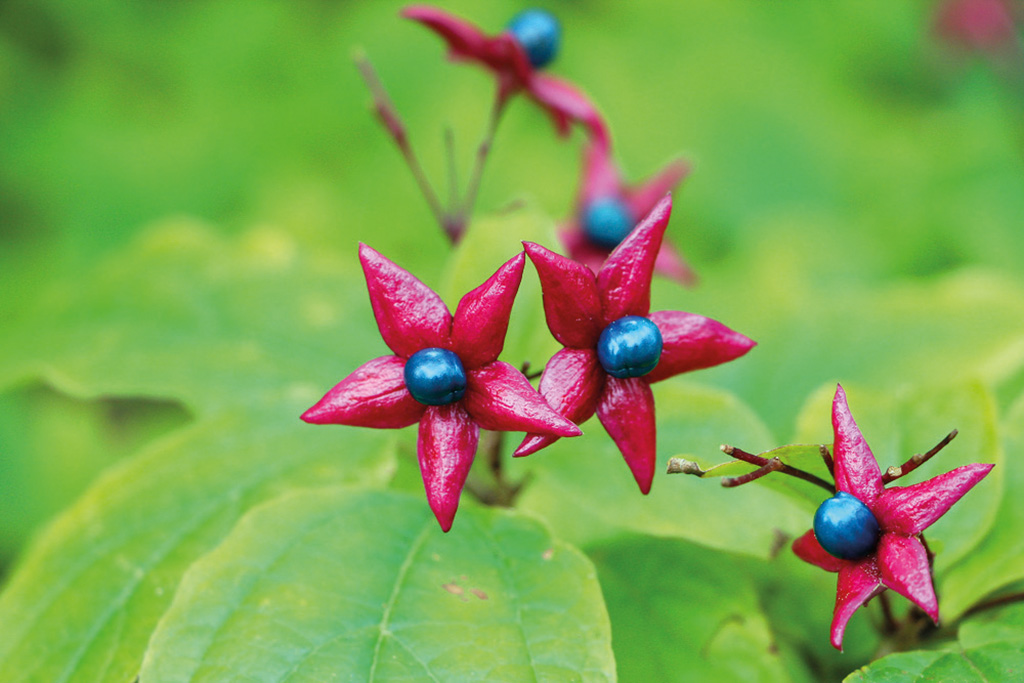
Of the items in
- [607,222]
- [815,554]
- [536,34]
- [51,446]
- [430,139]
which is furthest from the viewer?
[430,139]

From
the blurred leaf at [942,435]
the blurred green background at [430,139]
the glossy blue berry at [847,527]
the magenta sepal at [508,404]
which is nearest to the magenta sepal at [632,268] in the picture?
the magenta sepal at [508,404]

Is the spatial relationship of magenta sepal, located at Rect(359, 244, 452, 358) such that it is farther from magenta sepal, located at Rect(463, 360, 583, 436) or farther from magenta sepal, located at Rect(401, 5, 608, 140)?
magenta sepal, located at Rect(401, 5, 608, 140)

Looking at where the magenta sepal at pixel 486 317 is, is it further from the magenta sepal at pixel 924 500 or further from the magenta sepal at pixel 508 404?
the magenta sepal at pixel 924 500

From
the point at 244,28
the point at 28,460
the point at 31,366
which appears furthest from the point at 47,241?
the point at 31,366

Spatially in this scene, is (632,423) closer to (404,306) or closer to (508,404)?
(508,404)

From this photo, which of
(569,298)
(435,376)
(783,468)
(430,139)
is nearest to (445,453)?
(435,376)

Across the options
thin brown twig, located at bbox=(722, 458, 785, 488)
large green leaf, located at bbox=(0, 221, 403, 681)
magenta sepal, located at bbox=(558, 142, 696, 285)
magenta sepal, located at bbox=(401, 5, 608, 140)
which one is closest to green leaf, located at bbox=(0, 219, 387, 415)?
large green leaf, located at bbox=(0, 221, 403, 681)

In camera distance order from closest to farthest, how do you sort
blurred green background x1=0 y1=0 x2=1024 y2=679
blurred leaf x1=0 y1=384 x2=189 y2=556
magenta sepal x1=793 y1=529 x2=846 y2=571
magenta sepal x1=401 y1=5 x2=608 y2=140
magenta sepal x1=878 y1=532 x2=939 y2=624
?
1. magenta sepal x1=878 y1=532 x2=939 y2=624
2. magenta sepal x1=793 y1=529 x2=846 y2=571
3. magenta sepal x1=401 y1=5 x2=608 y2=140
4. blurred leaf x1=0 y1=384 x2=189 y2=556
5. blurred green background x1=0 y1=0 x2=1024 y2=679

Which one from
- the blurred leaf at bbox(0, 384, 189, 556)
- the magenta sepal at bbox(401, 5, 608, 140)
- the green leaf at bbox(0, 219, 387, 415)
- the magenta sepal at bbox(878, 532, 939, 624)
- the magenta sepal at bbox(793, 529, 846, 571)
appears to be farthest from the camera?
the blurred leaf at bbox(0, 384, 189, 556)
